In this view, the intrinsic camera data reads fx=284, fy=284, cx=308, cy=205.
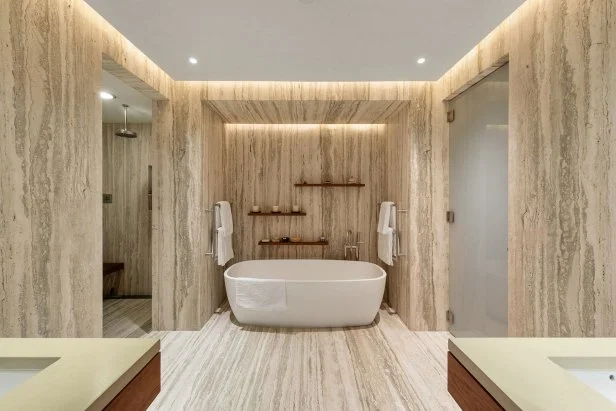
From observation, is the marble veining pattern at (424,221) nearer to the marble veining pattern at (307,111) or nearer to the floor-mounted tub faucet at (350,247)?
the marble veining pattern at (307,111)

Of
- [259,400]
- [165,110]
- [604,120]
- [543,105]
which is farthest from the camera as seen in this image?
[165,110]

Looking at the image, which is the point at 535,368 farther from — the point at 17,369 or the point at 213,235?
the point at 213,235

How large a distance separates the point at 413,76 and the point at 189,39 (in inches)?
73.1

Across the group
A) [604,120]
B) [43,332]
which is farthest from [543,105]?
[43,332]

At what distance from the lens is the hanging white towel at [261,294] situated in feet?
8.80

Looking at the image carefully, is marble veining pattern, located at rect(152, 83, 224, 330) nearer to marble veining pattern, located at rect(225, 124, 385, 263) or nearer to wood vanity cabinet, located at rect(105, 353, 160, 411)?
marble veining pattern, located at rect(225, 124, 385, 263)

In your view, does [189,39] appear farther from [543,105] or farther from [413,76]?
[543,105]

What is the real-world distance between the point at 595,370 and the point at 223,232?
2.80 m

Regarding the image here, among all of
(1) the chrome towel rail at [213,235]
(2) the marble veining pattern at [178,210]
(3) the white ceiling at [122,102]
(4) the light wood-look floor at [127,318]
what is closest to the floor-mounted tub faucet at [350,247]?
(1) the chrome towel rail at [213,235]

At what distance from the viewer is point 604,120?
133cm

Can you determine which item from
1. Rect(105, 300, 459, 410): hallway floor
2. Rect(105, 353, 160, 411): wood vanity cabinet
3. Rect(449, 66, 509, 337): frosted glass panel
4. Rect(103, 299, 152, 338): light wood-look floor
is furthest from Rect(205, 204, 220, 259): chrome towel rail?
Rect(449, 66, 509, 337): frosted glass panel

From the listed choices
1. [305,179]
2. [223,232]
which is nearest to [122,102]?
[223,232]

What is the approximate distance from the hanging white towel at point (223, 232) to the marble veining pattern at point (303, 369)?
696 mm

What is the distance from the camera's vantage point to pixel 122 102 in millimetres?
3117
